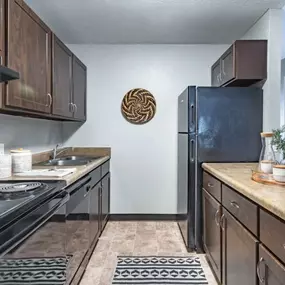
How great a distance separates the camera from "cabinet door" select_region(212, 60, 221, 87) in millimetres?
3615

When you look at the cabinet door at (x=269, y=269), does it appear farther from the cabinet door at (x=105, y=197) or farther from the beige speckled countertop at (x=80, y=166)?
the cabinet door at (x=105, y=197)

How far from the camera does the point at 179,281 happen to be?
253 centimetres

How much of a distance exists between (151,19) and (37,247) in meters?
2.54

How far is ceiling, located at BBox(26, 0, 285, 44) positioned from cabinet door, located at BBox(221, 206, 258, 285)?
1.89m

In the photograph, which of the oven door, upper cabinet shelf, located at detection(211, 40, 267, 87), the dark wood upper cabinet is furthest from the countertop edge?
the dark wood upper cabinet

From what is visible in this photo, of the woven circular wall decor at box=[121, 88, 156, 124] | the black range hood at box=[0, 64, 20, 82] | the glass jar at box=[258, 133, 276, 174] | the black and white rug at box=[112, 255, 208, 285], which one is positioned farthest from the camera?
the woven circular wall decor at box=[121, 88, 156, 124]

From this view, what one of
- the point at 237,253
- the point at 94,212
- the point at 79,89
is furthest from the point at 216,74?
the point at 237,253

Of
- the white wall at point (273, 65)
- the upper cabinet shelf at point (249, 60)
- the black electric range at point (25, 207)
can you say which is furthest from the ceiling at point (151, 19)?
the black electric range at point (25, 207)

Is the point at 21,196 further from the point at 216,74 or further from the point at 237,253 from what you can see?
the point at 216,74

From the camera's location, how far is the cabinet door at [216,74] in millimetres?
3615

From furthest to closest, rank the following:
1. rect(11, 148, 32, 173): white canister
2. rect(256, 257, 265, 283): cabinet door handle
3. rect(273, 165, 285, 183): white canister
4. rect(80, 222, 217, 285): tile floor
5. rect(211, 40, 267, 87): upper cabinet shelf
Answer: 1. rect(211, 40, 267, 87): upper cabinet shelf
2. rect(80, 222, 217, 285): tile floor
3. rect(11, 148, 32, 173): white canister
4. rect(273, 165, 285, 183): white canister
5. rect(256, 257, 265, 283): cabinet door handle

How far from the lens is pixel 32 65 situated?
2.21 metres

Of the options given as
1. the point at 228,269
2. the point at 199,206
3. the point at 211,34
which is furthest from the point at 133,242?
the point at 211,34

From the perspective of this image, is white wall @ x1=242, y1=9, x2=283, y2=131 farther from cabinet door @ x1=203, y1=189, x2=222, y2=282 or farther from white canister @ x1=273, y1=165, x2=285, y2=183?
white canister @ x1=273, y1=165, x2=285, y2=183
